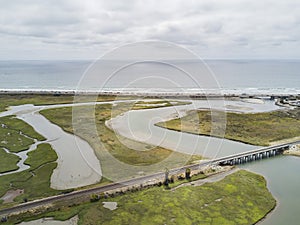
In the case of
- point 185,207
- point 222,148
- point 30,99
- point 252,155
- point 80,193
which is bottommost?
point 185,207

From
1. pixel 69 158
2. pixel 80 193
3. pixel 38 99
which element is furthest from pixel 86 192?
pixel 38 99

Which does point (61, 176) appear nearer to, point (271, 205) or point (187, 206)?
point (187, 206)

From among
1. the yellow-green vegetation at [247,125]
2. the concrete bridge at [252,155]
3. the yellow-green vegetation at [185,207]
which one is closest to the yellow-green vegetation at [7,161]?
the yellow-green vegetation at [185,207]

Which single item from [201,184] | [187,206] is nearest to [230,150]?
[201,184]

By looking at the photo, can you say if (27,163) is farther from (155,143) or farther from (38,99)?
(38,99)

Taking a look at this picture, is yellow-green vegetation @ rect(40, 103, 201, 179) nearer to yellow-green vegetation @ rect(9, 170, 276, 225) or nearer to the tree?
the tree

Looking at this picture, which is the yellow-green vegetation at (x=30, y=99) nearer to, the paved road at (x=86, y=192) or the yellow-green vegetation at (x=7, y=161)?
the yellow-green vegetation at (x=7, y=161)
